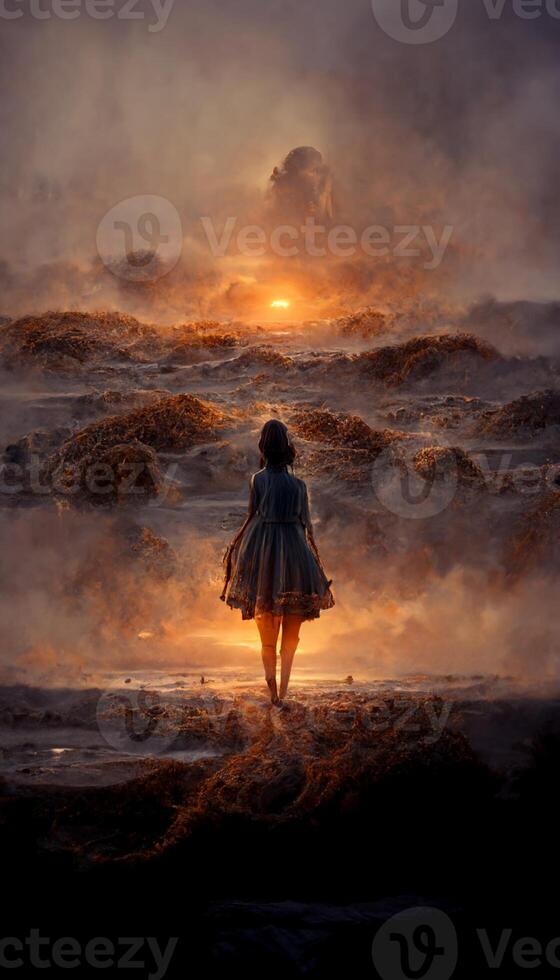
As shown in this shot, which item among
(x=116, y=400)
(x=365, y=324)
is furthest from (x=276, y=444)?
(x=365, y=324)

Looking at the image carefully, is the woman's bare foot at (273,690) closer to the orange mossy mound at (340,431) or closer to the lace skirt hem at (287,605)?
the lace skirt hem at (287,605)

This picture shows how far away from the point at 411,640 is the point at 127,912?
14.2ft


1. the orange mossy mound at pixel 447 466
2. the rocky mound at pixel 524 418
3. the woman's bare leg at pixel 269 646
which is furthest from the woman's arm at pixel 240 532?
the rocky mound at pixel 524 418

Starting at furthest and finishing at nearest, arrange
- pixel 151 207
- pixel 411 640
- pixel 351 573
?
pixel 151 207 → pixel 351 573 → pixel 411 640

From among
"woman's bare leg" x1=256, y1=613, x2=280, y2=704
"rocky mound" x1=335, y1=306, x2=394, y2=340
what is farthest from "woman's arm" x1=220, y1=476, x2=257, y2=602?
"rocky mound" x1=335, y1=306, x2=394, y2=340

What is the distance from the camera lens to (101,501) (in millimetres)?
12484

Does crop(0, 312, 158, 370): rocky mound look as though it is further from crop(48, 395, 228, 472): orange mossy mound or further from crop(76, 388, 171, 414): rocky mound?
crop(48, 395, 228, 472): orange mossy mound

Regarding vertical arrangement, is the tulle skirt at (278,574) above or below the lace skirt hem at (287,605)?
above

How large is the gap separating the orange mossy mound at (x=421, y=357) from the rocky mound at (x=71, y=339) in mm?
4121

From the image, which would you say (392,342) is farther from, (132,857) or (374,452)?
(132,857)

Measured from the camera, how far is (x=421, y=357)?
16.7 metres

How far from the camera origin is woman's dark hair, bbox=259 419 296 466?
6590 mm

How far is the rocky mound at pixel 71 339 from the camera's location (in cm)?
1716

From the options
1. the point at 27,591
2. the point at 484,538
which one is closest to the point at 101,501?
the point at 27,591
